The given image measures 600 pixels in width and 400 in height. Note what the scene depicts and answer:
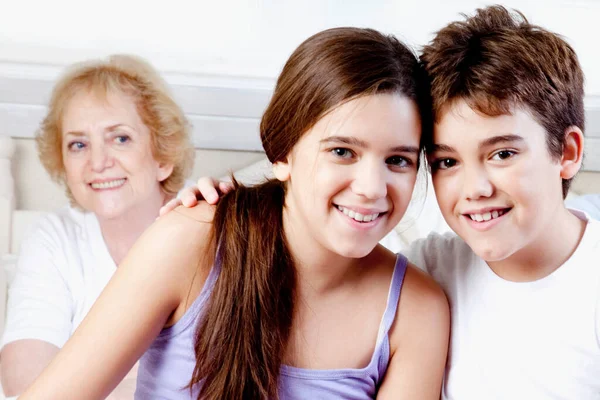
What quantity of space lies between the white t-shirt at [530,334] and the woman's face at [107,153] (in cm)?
89

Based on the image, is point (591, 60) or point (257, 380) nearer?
point (257, 380)

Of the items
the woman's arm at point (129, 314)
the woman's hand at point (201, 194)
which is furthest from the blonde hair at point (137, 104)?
the woman's arm at point (129, 314)

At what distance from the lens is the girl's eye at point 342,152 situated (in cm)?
116

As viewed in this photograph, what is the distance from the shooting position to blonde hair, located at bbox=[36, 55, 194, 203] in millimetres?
1910

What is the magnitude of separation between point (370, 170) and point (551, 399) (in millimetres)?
475

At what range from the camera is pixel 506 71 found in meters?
1.19

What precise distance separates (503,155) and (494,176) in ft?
0.12

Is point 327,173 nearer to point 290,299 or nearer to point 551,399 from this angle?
point 290,299

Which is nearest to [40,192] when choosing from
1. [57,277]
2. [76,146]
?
[76,146]

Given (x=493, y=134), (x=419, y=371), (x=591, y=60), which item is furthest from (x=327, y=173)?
(x=591, y=60)

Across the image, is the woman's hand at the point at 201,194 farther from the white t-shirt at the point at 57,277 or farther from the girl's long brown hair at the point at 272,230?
the white t-shirt at the point at 57,277

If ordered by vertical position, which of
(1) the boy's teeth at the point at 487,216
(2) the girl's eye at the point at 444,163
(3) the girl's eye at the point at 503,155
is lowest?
(1) the boy's teeth at the point at 487,216

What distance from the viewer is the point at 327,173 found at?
1.16m

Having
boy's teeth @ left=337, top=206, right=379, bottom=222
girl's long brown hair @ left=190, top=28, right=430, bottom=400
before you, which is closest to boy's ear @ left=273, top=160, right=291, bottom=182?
girl's long brown hair @ left=190, top=28, right=430, bottom=400
